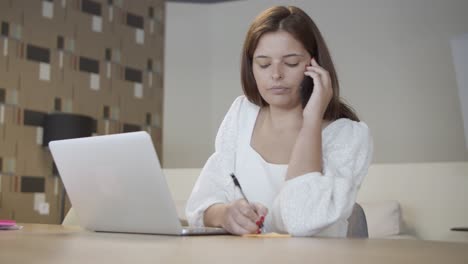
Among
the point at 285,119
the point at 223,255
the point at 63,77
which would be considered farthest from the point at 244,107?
the point at 63,77

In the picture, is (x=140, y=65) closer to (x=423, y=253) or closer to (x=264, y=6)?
(x=264, y=6)

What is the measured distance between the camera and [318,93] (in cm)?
136

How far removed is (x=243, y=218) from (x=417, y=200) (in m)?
2.07

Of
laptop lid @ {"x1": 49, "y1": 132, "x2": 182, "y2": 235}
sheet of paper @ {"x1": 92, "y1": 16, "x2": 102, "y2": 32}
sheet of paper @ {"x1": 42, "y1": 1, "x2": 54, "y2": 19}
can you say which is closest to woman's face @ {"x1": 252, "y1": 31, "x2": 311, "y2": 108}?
laptop lid @ {"x1": 49, "y1": 132, "x2": 182, "y2": 235}

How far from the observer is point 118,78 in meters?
4.75

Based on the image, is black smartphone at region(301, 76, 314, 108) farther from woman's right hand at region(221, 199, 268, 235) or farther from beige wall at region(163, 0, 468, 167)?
beige wall at region(163, 0, 468, 167)

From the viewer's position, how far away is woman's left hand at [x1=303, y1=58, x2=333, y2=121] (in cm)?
134

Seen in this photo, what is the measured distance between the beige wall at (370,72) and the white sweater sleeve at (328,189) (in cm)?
280

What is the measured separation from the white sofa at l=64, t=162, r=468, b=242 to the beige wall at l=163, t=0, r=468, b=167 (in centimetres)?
107

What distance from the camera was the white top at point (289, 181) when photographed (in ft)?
3.92

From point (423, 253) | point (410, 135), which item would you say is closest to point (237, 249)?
point (423, 253)

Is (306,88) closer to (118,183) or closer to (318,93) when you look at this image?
(318,93)

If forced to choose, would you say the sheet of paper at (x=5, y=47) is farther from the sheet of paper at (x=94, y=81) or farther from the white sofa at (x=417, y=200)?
the white sofa at (x=417, y=200)

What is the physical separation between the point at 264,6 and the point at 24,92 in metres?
2.04
